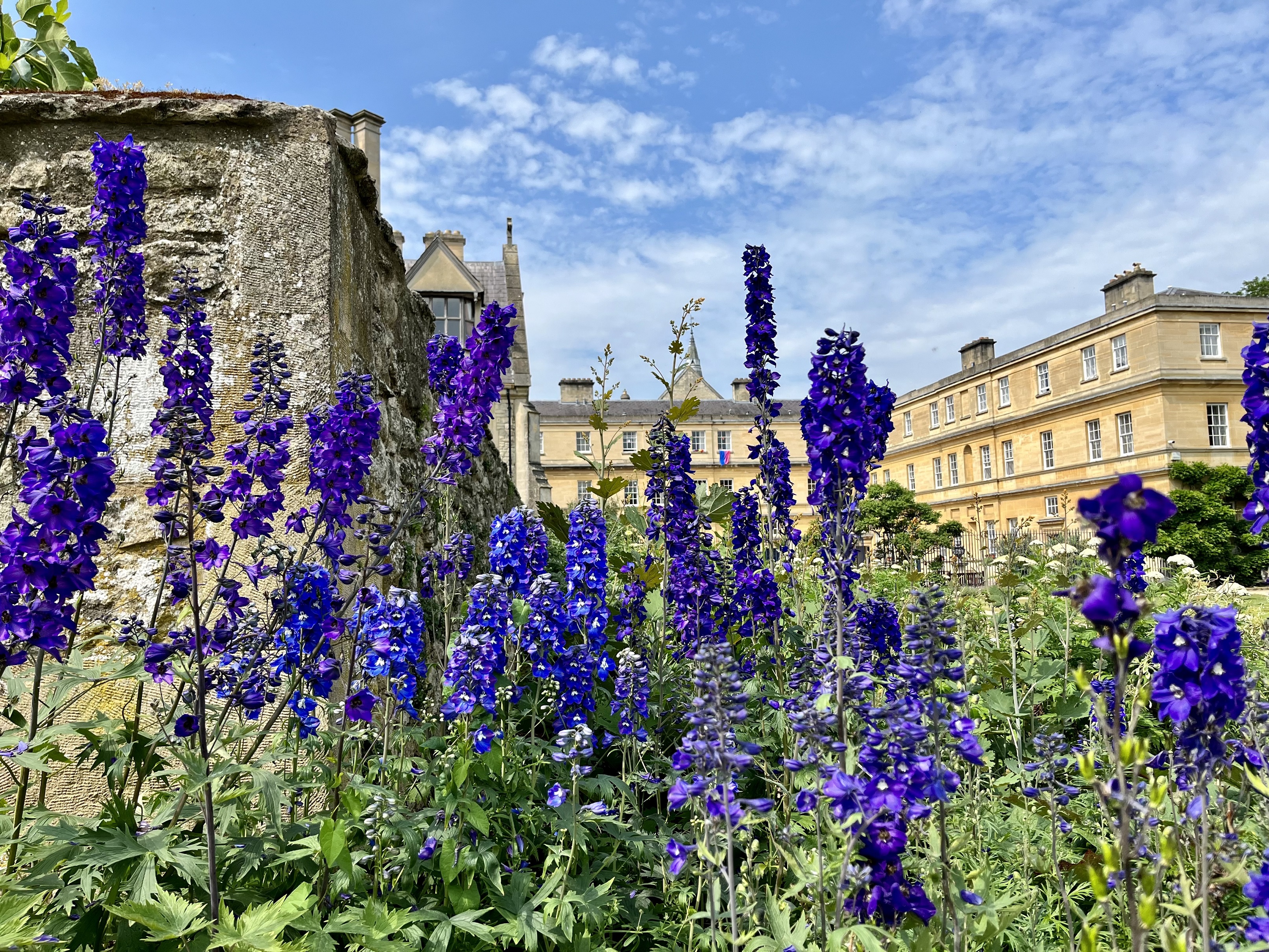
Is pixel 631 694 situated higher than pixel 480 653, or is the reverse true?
pixel 480 653

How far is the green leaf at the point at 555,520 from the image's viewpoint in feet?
13.8

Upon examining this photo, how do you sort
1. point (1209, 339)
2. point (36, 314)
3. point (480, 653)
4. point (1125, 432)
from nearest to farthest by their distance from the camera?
point (36, 314) → point (480, 653) → point (1209, 339) → point (1125, 432)

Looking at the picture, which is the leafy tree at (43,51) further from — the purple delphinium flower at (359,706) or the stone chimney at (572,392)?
the stone chimney at (572,392)

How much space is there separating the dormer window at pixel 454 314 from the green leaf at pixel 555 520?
1504cm

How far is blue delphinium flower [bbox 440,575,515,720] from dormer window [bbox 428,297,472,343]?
681 inches

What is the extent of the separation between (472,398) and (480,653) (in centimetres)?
102

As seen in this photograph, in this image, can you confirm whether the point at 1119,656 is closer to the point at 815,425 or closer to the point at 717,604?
the point at 815,425

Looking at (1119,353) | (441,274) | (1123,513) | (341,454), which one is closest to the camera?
(1123,513)

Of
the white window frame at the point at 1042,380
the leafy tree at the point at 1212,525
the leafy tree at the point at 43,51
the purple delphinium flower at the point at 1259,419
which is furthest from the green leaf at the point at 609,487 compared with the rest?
the white window frame at the point at 1042,380

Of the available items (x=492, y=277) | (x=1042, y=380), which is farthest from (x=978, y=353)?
(x=492, y=277)

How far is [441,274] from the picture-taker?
64.5 ft

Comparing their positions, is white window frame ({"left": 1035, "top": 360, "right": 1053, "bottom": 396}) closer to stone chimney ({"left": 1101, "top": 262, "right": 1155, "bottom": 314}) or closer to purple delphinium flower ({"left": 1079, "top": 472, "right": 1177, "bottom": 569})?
stone chimney ({"left": 1101, "top": 262, "right": 1155, "bottom": 314})

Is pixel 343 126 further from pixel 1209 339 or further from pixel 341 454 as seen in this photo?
pixel 1209 339

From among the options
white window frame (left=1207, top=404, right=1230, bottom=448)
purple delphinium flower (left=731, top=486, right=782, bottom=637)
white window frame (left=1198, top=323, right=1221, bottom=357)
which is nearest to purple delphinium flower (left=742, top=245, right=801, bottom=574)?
purple delphinium flower (left=731, top=486, right=782, bottom=637)
